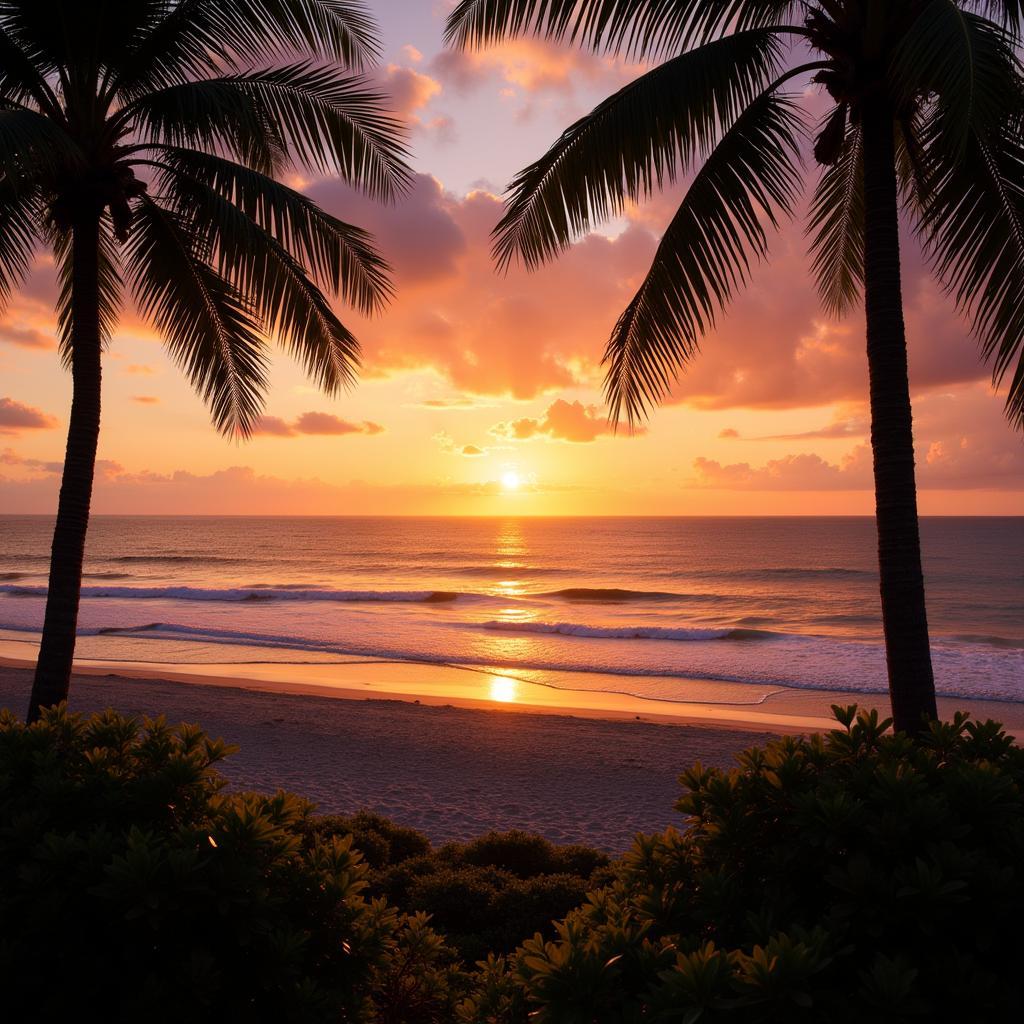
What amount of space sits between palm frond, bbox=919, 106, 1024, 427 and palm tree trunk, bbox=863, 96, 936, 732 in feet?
1.70

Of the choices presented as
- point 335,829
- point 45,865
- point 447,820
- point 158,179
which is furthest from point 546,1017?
point 158,179

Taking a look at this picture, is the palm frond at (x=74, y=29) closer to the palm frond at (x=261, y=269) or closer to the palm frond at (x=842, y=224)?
the palm frond at (x=261, y=269)

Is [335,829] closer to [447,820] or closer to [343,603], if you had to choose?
[447,820]

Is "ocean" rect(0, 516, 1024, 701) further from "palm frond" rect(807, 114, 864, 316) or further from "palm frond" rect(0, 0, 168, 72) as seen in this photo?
"palm frond" rect(0, 0, 168, 72)

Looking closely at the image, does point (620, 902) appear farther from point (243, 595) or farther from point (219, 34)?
point (243, 595)

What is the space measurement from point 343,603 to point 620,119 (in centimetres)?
3292

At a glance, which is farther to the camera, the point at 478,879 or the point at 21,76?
the point at 21,76

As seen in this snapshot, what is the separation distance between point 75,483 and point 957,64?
24.6 ft

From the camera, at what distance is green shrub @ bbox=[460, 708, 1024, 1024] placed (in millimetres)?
1993

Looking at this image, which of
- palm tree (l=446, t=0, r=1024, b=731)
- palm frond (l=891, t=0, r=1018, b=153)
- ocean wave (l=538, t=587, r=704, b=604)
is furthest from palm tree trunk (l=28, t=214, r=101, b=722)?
ocean wave (l=538, t=587, r=704, b=604)

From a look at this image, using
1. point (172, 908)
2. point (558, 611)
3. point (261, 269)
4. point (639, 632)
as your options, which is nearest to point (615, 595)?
point (558, 611)

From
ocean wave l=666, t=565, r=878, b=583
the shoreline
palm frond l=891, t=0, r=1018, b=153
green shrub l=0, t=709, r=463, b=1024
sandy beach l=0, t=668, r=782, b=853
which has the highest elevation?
ocean wave l=666, t=565, r=878, b=583

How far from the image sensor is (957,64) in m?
4.59

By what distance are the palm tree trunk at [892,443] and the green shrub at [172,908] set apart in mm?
4188
